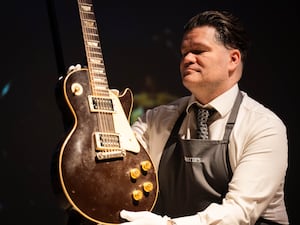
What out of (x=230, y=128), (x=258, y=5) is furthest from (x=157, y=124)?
(x=258, y=5)

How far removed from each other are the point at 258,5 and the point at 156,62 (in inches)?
20.8

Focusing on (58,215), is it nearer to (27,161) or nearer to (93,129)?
(27,161)

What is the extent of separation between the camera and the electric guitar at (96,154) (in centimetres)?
117

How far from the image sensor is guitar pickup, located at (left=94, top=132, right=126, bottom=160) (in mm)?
1223

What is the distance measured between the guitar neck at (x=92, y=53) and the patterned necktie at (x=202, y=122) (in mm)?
354

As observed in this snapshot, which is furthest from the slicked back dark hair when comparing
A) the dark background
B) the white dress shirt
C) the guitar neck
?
the dark background

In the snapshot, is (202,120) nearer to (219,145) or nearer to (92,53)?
(219,145)

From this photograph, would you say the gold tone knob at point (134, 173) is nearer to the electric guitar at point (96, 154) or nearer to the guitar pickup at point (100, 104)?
the electric guitar at point (96, 154)

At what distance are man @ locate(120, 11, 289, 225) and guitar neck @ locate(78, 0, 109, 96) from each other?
0.22 m

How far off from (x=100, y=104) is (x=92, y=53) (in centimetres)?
16

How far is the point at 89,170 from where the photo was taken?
120 centimetres

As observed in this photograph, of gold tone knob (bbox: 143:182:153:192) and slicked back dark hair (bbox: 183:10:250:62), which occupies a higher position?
slicked back dark hair (bbox: 183:10:250:62)

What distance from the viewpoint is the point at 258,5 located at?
7.28 feet

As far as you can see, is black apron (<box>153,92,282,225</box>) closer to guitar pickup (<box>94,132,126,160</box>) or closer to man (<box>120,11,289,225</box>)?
man (<box>120,11,289,225</box>)
